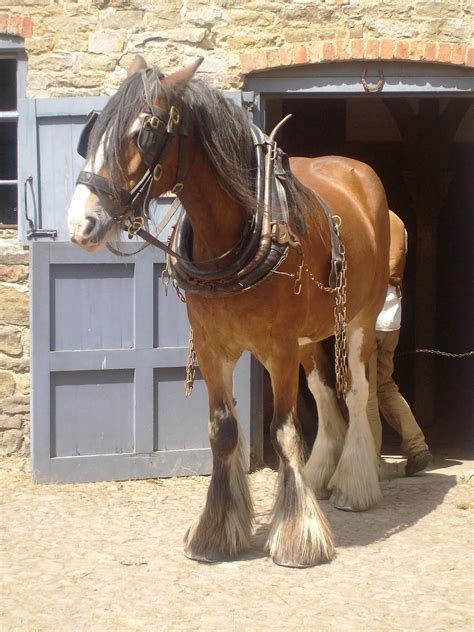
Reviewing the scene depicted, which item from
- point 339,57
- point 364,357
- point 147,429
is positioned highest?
point 339,57

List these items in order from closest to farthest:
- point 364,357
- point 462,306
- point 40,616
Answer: point 40,616 → point 364,357 → point 462,306

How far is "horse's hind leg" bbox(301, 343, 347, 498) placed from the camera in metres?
5.42

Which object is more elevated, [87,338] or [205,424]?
[87,338]

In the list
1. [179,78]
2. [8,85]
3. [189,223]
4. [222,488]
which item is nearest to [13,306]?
[8,85]

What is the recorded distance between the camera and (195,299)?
425 cm

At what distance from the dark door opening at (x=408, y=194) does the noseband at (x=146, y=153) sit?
5.32 meters

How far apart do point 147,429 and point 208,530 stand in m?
1.47

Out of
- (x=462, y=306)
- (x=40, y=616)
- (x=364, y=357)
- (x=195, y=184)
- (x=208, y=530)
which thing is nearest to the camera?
(x=40, y=616)

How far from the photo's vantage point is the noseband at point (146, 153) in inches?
142

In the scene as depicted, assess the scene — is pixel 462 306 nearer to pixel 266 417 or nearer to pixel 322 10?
pixel 266 417

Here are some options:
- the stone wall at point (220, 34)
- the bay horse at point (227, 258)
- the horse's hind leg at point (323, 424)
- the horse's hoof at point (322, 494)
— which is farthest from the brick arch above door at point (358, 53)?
the horse's hoof at point (322, 494)

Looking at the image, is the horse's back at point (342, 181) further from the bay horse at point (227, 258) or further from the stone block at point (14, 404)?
the stone block at point (14, 404)

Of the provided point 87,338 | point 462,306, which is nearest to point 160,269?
point 87,338

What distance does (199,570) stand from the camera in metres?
4.15
